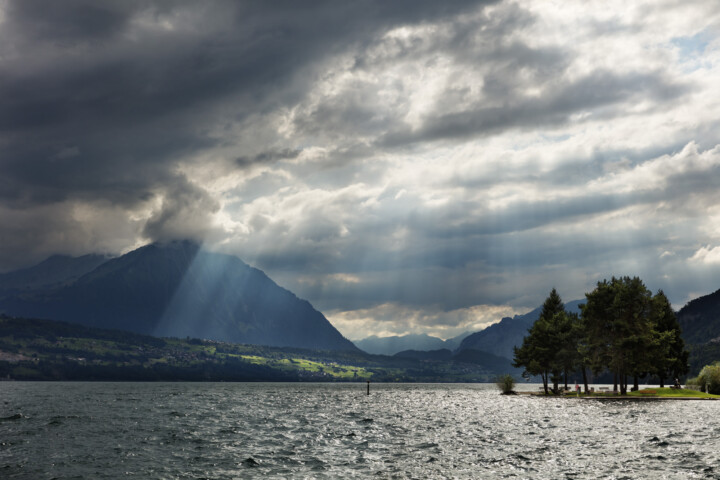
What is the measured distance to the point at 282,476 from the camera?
39781 mm

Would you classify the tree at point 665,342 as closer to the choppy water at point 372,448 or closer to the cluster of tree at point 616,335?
the cluster of tree at point 616,335

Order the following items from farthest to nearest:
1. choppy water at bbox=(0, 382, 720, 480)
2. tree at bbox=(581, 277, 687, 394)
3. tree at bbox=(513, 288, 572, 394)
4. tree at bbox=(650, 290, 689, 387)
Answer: tree at bbox=(513, 288, 572, 394)
tree at bbox=(650, 290, 689, 387)
tree at bbox=(581, 277, 687, 394)
choppy water at bbox=(0, 382, 720, 480)

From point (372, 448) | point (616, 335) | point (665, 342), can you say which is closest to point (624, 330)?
point (616, 335)

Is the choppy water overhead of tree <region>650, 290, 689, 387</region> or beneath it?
beneath

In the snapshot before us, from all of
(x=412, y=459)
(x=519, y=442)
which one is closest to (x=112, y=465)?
(x=412, y=459)

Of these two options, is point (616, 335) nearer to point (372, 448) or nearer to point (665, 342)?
point (665, 342)

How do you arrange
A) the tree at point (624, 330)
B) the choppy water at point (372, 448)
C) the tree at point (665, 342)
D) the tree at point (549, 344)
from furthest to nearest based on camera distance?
the tree at point (549, 344)
the tree at point (665, 342)
the tree at point (624, 330)
the choppy water at point (372, 448)

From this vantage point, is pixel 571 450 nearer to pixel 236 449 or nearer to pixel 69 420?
pixel 236 449

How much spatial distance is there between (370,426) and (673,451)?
1588 inches

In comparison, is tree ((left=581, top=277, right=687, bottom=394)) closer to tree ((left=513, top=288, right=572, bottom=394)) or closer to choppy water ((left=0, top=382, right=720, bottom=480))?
tree ((left=513, top=288, right=572, bottom=394))

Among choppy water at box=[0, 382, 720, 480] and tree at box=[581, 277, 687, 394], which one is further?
tree at box=[581, 277, 687, 394]

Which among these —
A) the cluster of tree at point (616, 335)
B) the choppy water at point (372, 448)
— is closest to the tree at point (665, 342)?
the cluster of tree at point (616, 335)

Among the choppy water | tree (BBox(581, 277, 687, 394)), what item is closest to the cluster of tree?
tree (BBox(581, 277, 687, 394))

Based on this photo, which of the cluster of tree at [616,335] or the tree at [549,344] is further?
the tree at [549,344]
